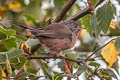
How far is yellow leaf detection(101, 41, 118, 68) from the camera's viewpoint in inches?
117

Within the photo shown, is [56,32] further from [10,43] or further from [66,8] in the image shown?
[10,43]

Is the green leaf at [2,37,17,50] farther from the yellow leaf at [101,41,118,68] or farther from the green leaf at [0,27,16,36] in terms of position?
the yellow leaf at [101,41,118,68]

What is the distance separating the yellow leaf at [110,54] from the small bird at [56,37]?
0.55 m

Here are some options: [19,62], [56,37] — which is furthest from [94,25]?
[56,37]

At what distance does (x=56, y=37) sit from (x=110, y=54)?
81cm

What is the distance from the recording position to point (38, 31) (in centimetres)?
327

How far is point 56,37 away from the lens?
12.0 ft

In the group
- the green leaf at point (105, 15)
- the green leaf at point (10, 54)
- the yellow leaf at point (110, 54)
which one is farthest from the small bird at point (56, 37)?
the green leaf at point (10, 54)

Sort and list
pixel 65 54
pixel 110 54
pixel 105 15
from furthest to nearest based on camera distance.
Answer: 1. pixel 65 54
2. pixel 110 54
3. pixel 105 15

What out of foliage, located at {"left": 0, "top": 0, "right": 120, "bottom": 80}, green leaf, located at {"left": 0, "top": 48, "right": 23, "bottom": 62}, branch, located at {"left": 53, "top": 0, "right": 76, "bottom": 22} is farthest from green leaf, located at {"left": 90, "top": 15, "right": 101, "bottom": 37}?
green leaf, located at {"left": 0, "top": 48, "right": 23, "bottom": 62}

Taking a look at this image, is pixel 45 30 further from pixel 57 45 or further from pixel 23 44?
pixel 23 44

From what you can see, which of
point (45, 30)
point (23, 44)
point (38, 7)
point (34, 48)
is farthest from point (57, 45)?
point (38, 7)

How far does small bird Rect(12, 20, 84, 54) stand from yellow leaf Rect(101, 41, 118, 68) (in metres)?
0.55

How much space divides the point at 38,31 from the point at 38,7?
1.62 m
